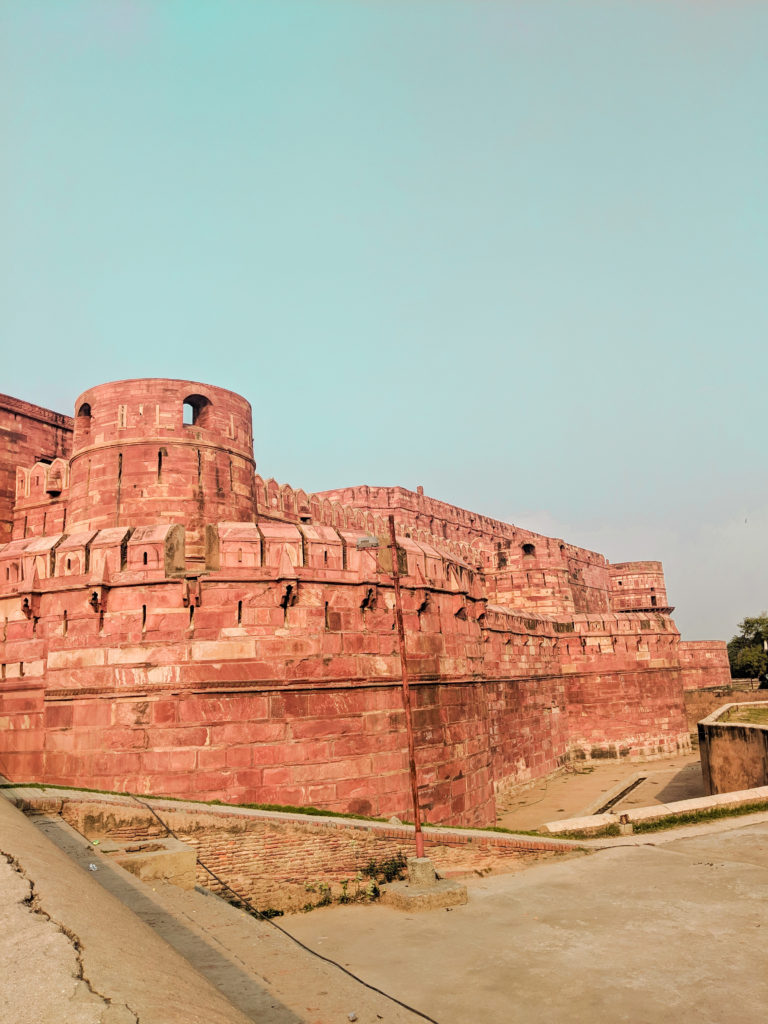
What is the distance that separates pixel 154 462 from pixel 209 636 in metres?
4.84

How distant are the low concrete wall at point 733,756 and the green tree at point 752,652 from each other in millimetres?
46088

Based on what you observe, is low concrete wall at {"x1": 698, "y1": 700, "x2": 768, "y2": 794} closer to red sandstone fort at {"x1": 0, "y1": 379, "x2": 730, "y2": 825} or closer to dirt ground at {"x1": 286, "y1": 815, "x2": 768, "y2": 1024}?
red sandstone fort at {"x1": 0, "y1": 379, "x2": 730, "y2": 825}

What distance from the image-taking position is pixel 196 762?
11.9 meters

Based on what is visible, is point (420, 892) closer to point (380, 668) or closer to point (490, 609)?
point (380, 668)

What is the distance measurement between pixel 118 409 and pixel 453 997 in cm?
1308

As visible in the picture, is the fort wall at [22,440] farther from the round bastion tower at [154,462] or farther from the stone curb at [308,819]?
the stone curb at [308,819]

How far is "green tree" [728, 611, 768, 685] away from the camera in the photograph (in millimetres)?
62094

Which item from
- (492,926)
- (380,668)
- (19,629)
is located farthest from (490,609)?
(492,926)

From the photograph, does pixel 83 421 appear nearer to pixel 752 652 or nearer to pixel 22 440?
pixel 22 440

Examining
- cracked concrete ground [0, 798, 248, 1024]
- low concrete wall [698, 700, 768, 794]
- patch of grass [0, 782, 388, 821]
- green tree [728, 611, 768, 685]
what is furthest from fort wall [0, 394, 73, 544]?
green tree [728, 611, 768, 685]

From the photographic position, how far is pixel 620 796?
73.7 ft

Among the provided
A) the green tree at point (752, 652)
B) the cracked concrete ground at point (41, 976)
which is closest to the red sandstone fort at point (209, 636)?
the cracked concrete ground at point (41, 976)

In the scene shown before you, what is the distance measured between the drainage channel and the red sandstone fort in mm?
5677

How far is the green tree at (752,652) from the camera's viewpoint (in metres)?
62.1
